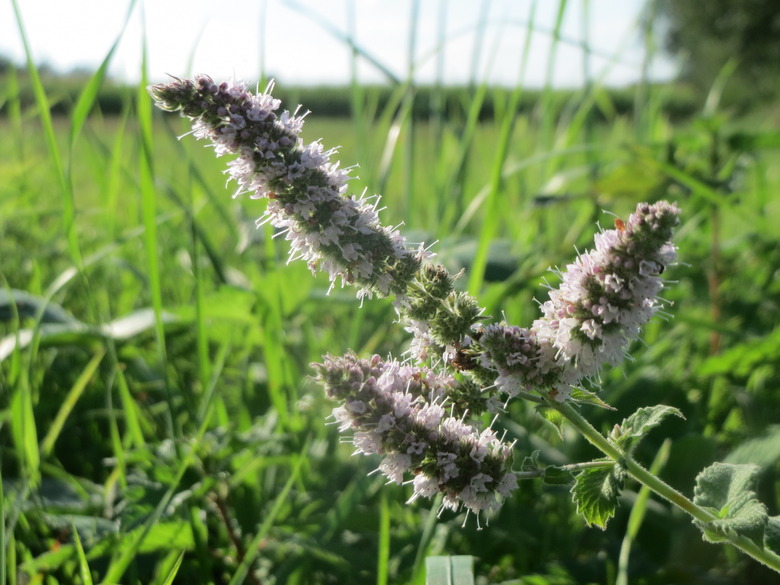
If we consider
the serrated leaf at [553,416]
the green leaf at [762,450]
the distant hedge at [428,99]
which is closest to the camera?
the serrated leaf at [553,416]

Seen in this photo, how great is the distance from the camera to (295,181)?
A: 0.62 meters

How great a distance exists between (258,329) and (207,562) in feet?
1.64

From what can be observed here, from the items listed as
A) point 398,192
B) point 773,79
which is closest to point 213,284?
point 398,192

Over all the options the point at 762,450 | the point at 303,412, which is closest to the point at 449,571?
the point at 762,450

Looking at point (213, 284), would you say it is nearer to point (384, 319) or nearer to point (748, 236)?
point (384, 319)

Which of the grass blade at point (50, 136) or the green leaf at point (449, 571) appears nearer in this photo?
the green leaf at point (449, 571)

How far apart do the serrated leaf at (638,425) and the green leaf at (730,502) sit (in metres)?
0.08

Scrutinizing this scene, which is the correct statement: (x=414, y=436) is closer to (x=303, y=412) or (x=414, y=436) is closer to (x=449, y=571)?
(x=449, y=571)

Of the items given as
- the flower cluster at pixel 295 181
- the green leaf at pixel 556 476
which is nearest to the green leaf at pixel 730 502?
the green leaf at pixel 556 476

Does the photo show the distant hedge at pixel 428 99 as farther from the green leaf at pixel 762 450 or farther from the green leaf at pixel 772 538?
the green leaf at pixel 772 538

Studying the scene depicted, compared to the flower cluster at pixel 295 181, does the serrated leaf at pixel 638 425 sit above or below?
below

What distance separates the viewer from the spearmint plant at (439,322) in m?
0.59

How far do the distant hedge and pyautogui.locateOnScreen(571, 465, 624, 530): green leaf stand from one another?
123 centimetres

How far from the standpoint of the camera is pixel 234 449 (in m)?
1.16
